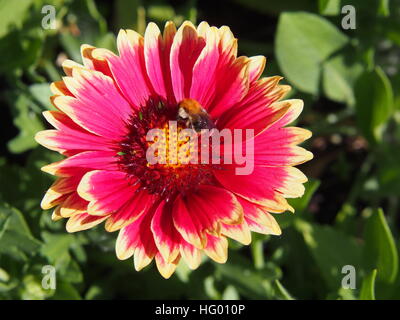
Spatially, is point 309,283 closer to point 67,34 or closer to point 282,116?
point 282,116

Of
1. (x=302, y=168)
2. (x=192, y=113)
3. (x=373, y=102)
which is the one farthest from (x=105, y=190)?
(x=302, y=168)

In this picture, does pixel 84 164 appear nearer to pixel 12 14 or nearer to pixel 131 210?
pixel 131 210

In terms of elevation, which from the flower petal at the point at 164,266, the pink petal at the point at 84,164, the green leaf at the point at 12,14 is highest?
the green leaf at the point at 12,14

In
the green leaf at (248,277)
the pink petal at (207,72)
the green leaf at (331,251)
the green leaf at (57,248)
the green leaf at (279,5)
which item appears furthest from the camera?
the green leaf at (279,5)

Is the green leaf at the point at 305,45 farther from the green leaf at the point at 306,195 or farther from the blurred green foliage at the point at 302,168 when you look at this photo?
the green leaf at the point at 306,195

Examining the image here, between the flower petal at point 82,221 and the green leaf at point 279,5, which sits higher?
the green leaf at point 279,5

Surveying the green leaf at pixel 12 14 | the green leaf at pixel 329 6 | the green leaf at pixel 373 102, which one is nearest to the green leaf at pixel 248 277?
the green leaf at pixel 373 102
